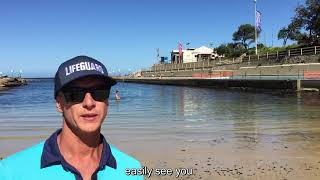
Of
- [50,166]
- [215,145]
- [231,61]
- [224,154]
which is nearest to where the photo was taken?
[50,166]

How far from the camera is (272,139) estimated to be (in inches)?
568

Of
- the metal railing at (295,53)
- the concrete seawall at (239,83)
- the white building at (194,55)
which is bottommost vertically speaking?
the concrete seawall at (239,83)

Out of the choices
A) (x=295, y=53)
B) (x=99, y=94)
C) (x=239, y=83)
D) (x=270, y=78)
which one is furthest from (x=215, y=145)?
(x=295, y=53)

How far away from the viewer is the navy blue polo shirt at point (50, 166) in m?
2.26

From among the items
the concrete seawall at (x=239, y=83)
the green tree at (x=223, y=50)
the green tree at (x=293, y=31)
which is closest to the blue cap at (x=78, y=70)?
the concrete seawall at (x=239, y=83)

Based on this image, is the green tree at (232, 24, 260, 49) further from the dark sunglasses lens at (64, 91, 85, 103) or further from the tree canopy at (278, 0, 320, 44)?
the dark sunglasses lens at (64, 91, 85, 103)

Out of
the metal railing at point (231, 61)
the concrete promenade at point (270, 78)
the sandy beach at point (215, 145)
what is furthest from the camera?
the metal railing at point (231, 61)

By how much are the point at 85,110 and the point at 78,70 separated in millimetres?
213

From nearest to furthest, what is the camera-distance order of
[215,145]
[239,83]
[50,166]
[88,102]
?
[50,166] → [88,102] → [215,145] → [239,83]

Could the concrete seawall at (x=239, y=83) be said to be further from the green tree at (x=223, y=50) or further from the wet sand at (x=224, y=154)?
the wet sand at (x=224, y=154)

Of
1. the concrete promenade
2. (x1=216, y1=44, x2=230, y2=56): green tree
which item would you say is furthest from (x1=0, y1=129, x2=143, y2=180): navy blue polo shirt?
(x1=216, y1=44, x2=230, y2=56): green tree

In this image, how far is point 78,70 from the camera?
235 cm

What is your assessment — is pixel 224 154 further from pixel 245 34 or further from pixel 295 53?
pixel 245 34

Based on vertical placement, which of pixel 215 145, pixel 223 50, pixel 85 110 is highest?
pixel 223 50
